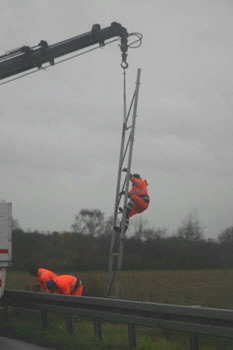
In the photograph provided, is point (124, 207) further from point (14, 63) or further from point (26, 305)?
point (14, 63)

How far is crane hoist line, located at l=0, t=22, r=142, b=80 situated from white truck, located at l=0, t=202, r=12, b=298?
441 cm

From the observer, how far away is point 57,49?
39.4ft

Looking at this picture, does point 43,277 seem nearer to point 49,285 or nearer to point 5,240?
point 49,285

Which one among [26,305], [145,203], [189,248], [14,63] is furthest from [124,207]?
[189,248]

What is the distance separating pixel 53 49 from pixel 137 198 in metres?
3.93

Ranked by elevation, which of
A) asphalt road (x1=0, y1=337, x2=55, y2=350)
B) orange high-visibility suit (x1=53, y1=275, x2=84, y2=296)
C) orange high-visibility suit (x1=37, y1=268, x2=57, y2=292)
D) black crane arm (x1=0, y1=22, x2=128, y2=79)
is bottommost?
asphalt road (x1=0, y1=337, x2=55, y2=350)

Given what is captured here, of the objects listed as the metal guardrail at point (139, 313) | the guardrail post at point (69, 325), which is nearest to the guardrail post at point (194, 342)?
the metal guardrail at point (139, 313)

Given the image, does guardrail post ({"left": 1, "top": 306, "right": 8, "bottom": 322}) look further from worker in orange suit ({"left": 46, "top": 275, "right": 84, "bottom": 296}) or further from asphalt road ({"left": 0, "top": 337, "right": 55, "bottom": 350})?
asphalt road ({"left": 0, "top": 337, "right": 55, "bottom": 350})

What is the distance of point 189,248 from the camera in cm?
3603

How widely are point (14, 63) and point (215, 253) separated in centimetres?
2736

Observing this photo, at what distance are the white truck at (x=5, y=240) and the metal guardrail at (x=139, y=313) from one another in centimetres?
75

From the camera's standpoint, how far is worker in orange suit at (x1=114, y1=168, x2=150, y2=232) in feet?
37.0

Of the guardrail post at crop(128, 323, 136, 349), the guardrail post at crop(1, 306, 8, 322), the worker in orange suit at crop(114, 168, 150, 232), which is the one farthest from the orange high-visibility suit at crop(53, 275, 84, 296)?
the guardrail post at crop(128, 323, 136, 349)

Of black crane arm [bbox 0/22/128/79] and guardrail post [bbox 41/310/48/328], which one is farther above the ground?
black crane arm [bbox 0/22/128/79]
